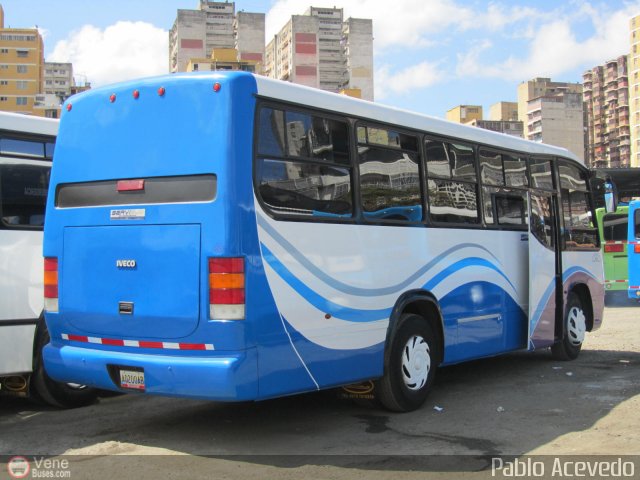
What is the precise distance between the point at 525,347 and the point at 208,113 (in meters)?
5.40

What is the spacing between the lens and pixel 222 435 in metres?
6.25

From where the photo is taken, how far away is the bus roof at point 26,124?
730 centimetres

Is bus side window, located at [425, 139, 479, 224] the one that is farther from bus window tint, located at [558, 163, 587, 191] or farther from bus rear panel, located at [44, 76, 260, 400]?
bus rear panel, located at [44, 76, 260, 400]

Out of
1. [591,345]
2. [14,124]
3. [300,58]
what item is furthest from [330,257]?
[300,58]

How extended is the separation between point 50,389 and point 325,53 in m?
147

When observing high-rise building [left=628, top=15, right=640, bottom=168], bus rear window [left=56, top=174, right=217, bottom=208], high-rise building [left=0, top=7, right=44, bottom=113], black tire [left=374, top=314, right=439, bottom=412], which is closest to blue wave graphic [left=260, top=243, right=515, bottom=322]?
black tire [left=374, top=314, right=439, bottom=412]

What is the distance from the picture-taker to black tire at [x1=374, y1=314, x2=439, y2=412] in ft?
22.3

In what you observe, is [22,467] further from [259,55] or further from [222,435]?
[259,55]

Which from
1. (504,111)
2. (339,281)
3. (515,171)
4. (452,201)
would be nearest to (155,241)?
(339,281)

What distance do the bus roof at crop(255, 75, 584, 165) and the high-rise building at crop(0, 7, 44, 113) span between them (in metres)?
132

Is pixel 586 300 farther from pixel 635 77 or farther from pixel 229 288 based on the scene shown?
pixel 635 77

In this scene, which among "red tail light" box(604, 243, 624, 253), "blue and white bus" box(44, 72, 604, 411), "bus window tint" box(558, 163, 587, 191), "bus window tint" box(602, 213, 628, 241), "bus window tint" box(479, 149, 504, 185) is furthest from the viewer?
"bus window tint" box(602, 213, 628, 241)

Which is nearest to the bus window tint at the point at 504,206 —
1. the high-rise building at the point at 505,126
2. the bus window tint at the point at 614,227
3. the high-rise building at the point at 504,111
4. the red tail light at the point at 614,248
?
the red tail light at the point at 614,248

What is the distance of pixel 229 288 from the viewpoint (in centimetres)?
527
